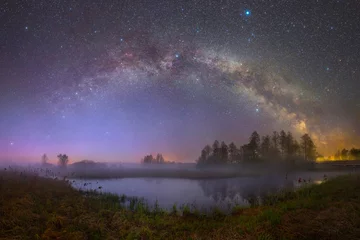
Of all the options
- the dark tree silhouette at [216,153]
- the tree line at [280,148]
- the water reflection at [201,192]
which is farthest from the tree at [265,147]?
the water reflection at [201,192]

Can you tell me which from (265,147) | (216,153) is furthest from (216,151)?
(265,147)

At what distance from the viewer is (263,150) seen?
305 ft

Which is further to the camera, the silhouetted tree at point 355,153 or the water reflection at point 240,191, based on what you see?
the silhouetted tree at point 355,153

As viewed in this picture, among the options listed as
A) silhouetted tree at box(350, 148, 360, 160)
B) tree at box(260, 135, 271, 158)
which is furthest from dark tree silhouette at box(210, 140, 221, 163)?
silhouetted tree at box(350, 148, 360, 160)

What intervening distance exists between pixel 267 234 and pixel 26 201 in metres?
13.8

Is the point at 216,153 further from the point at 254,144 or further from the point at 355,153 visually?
the point at 355,153

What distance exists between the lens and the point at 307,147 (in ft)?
296

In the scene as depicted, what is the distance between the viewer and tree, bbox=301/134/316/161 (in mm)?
89238

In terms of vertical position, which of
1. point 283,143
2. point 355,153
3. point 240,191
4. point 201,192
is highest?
point 283,143

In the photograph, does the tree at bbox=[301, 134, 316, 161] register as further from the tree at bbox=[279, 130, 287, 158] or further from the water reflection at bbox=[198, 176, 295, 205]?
the water reflection at bbox=[198, 176, 295, 205]

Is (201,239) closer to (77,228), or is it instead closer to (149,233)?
(149,233)

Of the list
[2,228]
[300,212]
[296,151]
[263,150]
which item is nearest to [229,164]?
[263,150]

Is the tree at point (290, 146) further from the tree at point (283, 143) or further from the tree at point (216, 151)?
the tree at point (216, 151)

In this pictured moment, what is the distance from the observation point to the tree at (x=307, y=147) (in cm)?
8924
